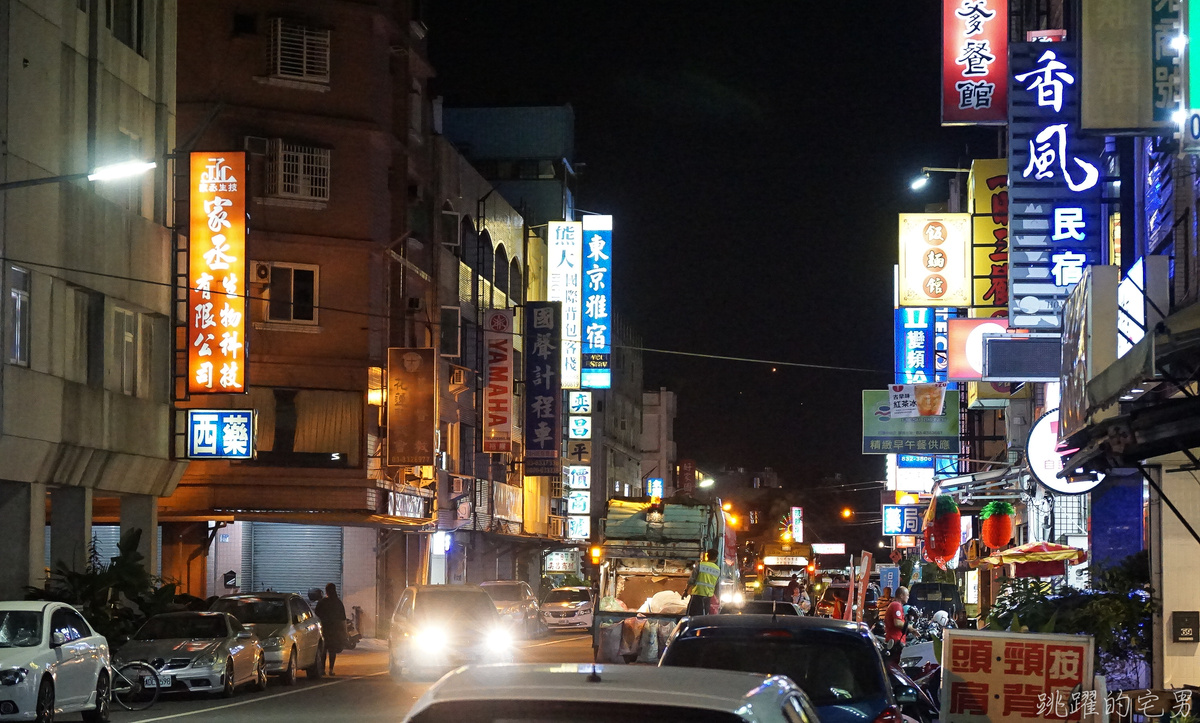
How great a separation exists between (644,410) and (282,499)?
7038cm

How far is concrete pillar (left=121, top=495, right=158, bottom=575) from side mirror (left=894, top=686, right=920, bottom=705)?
21172mm

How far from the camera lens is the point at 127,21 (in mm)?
30266

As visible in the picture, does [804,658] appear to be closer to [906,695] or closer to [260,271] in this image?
[906,695]

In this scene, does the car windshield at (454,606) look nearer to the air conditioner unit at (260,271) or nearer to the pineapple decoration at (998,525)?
the pineapple decoration at (998,525)

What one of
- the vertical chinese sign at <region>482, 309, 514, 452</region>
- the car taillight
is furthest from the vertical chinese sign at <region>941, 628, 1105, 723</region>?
the vertical chinese sign at <region>482, 309, 514, 452</region>

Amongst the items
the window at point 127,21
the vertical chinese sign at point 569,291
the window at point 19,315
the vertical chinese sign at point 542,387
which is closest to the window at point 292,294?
the window at point 127,21

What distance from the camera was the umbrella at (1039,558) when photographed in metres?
25.2

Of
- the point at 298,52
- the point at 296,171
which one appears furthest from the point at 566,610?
the point at 298,52

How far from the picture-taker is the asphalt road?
19.4 meters

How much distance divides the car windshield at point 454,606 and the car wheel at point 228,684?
4.30 meters

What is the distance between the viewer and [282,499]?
36812 mm

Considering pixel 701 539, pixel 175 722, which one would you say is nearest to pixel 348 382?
pixel 701 539

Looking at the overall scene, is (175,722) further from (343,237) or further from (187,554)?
(343,237)

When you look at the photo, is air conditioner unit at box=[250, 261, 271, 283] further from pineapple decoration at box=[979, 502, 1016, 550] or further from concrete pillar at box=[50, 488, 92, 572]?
pineapple decoration at box=[979, 502, 1016, 550]
